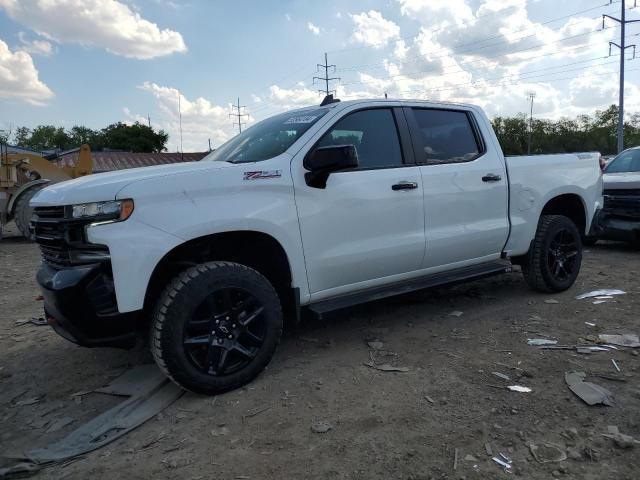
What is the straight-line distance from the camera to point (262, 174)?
135 inches

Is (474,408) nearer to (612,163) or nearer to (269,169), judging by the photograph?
(269,169)

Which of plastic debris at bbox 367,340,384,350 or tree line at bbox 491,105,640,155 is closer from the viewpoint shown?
plastic debris at bbox 367,340,384,350

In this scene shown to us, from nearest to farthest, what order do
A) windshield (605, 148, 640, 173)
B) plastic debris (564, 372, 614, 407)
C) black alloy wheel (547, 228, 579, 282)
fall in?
plastic debris (564, 372, 614, 407), black alloy wheel (547, 228, 579, 282), windshield (605, 148, 640, 173)

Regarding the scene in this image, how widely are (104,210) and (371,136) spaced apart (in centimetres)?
208

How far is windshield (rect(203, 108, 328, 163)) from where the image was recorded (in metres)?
3.79

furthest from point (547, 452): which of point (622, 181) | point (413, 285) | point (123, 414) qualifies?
point (622, 181)

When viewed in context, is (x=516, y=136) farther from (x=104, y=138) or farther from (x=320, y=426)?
(x=320, y=426)

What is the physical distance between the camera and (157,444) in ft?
9.25

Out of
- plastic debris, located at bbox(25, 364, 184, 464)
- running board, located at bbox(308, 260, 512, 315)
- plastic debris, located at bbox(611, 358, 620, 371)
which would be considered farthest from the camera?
running board, located at bbox(308, 260, 512, 315)

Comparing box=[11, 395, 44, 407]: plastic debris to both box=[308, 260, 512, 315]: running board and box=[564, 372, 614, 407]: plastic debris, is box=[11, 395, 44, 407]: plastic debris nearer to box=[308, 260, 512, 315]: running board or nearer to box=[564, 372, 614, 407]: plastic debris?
box=[308, 260, 512, 315]: running board

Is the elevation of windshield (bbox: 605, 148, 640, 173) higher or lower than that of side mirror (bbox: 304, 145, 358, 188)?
lower

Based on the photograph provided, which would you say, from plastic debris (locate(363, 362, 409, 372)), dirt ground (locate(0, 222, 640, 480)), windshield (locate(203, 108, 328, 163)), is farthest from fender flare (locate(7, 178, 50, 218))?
plastic debris (locate(363, 362, 409, 372))

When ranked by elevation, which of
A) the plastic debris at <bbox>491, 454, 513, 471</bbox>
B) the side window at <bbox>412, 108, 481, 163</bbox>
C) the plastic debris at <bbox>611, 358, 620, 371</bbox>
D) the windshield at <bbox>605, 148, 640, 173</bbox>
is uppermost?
the side window at <bbox>412, 108, 481, 163</bbox>

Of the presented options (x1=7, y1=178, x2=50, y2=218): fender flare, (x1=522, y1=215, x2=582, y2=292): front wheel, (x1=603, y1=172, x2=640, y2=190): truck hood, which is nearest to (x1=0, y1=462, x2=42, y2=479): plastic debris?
(x1=522, y1=215, x2=582, y2=292): front wheel
